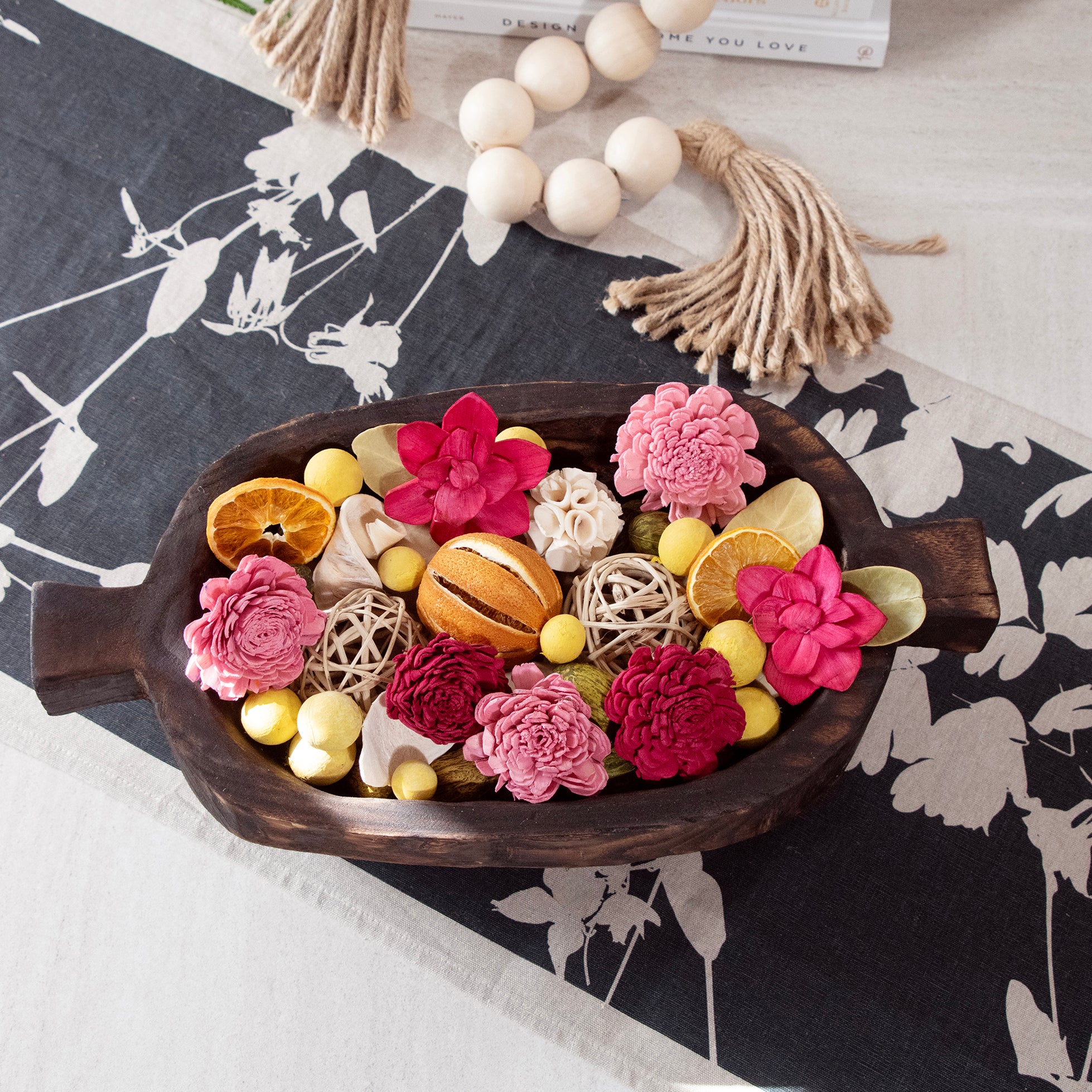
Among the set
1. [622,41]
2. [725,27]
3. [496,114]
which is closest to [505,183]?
[496,114]

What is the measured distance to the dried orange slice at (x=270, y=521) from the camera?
57cm

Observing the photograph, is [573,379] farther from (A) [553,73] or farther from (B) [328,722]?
(B) [328,722]

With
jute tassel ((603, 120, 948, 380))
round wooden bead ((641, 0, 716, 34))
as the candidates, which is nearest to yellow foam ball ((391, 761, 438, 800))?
jute tassel ((603, 120, 948, 380))

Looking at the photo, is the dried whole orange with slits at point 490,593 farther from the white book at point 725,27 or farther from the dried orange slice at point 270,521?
the white book at point 725,27

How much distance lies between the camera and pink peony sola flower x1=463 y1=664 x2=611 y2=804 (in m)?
0.52

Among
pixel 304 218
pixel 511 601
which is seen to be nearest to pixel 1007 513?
pixel 511 601

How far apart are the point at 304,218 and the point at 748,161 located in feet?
1.28

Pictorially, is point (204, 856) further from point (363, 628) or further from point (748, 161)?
point (748, 161)

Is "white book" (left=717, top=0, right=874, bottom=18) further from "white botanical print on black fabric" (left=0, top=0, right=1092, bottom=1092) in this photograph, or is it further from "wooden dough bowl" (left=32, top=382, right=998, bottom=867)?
"wooden dough bowl" (left=32, top=382, right=998, bottom=867)

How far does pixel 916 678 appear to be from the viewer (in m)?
0.78

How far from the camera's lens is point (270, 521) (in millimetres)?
582

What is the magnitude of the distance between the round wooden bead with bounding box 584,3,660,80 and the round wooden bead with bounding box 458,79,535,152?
3.1 inches

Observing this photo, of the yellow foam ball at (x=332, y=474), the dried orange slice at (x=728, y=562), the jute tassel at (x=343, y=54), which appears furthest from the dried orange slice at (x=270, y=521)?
the jute tassel at (x=343, y=54)

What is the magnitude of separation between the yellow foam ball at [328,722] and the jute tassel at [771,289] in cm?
44
